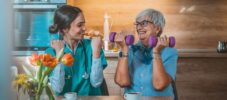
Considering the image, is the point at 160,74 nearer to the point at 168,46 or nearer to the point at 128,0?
the point at 168,46

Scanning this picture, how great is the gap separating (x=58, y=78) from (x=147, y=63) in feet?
1.47

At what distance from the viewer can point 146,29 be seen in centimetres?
173

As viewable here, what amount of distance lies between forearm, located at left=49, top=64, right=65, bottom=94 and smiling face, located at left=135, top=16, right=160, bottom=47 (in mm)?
460

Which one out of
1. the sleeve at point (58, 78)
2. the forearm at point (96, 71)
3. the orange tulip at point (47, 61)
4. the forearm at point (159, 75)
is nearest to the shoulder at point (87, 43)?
the forearm at point (96, 71)

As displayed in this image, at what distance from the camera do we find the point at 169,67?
1636 millimetres

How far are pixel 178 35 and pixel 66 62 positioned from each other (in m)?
2.33

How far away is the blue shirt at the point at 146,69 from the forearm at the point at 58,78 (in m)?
0.34

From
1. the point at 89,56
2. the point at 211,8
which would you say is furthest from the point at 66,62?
the point at 211,8

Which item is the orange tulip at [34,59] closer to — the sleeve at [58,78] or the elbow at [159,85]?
the sleeve at [58,78]

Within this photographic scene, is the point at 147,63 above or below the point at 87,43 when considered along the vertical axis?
below

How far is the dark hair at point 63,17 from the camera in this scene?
5.47 feet

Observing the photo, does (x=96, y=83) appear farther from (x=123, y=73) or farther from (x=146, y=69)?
(x=146, y=69)

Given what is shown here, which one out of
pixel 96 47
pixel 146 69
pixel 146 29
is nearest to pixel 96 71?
pixel 96 47

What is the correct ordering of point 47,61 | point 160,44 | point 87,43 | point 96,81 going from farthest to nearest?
point 87,43, point 96,81, point 160,44, point 47,61
